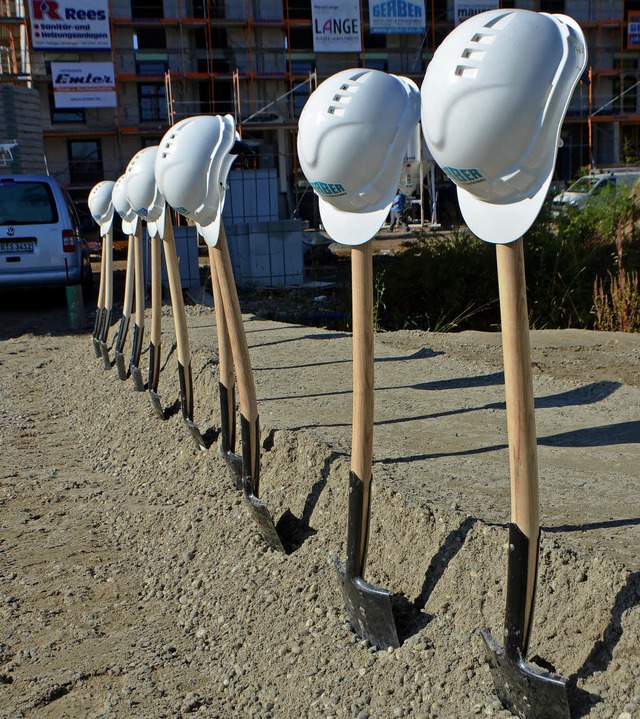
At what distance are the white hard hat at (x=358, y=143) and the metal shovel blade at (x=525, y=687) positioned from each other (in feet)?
4.73

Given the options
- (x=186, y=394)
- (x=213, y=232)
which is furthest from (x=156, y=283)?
(x=213, y=232)

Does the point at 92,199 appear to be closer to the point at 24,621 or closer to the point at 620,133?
the point at 24,621

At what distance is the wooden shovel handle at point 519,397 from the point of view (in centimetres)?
254

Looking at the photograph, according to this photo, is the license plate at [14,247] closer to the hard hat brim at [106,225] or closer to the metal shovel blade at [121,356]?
the hard hat brim at [106,225]

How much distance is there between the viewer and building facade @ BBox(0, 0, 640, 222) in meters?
37.4

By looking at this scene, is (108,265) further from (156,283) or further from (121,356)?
(156,283)

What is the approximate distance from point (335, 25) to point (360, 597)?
38939mm

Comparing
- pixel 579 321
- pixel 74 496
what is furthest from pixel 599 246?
pixel 74 496

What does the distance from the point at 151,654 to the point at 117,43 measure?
38800mm

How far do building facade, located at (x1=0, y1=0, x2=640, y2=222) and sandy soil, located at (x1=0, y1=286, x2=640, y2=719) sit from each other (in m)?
30.6

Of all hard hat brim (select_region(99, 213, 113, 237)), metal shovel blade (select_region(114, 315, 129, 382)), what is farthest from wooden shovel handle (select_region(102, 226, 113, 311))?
metal shovel blade (select_region(114, 315, 129, 382))

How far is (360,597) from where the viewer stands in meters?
3.25

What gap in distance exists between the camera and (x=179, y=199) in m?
4.71

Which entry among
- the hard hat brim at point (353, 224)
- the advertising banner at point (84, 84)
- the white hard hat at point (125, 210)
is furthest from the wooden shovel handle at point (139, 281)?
the advertising banner at point (84, 84)
